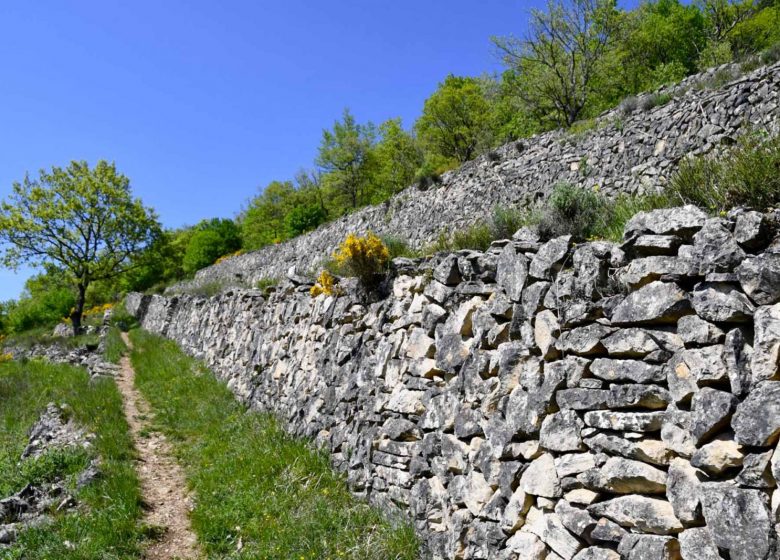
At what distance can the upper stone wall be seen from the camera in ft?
30.3

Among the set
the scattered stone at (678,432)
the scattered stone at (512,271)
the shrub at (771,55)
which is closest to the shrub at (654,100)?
the shrub at (771,55)

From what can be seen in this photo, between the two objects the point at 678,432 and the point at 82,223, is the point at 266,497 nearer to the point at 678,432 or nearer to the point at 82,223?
the point at 678,432

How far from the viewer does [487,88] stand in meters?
31.1

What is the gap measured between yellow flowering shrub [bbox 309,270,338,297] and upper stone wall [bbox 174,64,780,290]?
3184 millimetres

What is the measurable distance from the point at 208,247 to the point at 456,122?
28100 millimetres

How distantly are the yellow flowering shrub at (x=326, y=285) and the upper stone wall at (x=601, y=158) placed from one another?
318cm

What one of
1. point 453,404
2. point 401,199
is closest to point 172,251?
point 401,199

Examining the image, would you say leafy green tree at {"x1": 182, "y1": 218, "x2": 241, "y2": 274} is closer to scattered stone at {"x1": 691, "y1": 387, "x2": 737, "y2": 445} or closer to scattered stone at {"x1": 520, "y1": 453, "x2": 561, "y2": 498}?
scattered stone at {"x1": 520, "y1": 453, "x2": 561, "y2": 498}

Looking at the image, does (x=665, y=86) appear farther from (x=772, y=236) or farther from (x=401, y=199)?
(x=772, y=236)

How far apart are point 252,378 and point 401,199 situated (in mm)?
9931

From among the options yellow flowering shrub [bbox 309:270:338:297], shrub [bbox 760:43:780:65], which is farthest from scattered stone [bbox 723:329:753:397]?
shrub [bbox 760:43:780:65]

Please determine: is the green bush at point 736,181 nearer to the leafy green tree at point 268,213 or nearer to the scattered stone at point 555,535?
the scattered stone at point 555,535

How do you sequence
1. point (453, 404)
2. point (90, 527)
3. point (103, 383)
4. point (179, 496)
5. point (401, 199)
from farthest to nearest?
point (401, 199)
point (103, 383)
point (179, 496)
point (90, 527)
point (453, 404)

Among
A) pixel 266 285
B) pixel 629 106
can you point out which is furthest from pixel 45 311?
pixel 629 106
